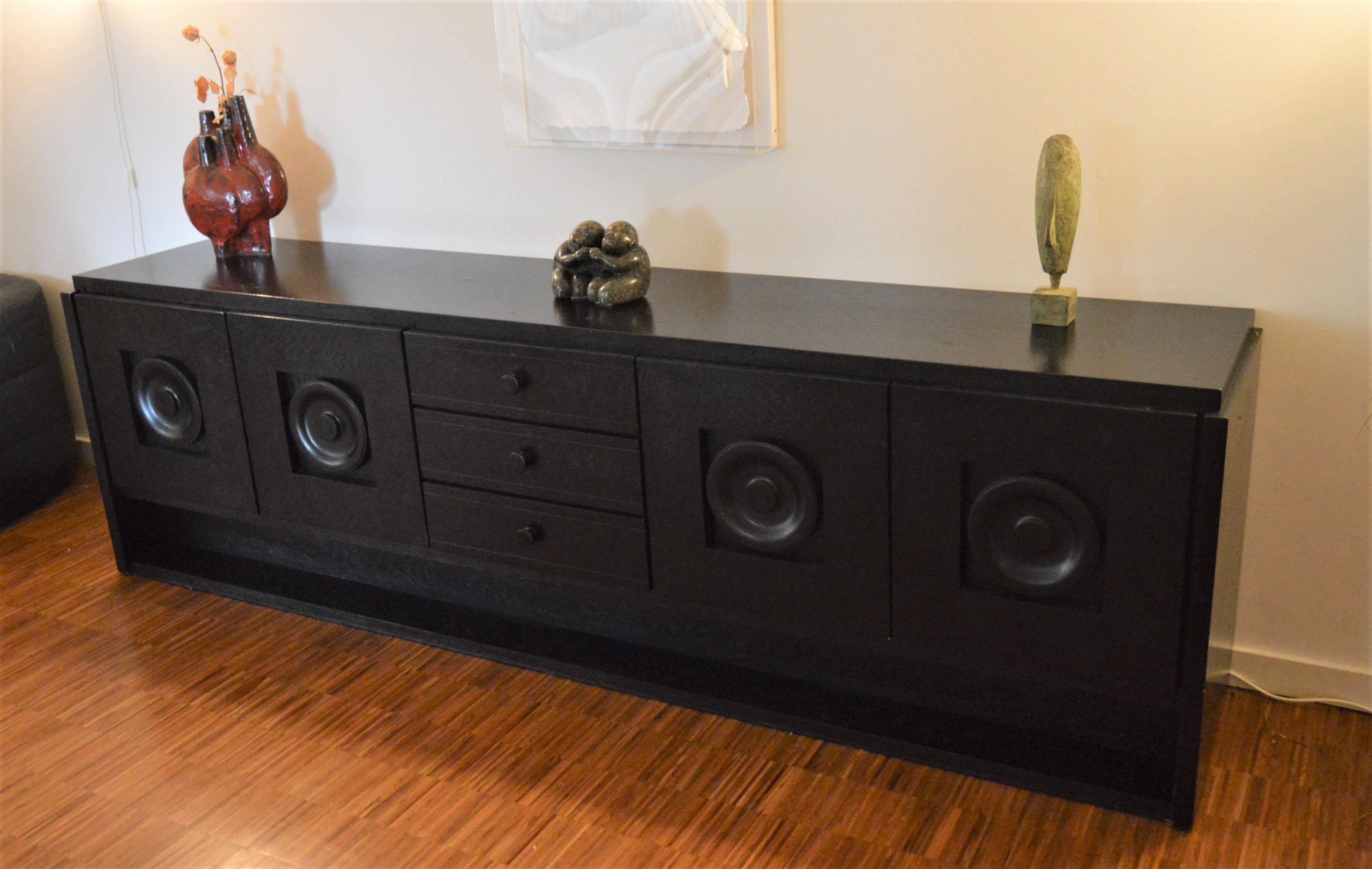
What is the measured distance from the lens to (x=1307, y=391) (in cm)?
183

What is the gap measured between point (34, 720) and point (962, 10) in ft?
6.36

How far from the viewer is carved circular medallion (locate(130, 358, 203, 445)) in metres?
2.38

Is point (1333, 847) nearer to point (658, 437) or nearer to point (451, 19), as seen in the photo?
point (658, 437)

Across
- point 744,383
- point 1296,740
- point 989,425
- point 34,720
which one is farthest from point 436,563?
point 1296,740

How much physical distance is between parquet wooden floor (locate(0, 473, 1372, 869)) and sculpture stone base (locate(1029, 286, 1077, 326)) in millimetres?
689

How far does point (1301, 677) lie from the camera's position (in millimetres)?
1986

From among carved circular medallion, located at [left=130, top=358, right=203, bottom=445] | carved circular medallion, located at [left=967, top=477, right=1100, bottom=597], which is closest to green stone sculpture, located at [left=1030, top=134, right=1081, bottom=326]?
carved circular medallion, located at [left=967, top=477, right=1100, bottom=597]

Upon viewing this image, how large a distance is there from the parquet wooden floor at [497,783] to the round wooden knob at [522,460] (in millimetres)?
411

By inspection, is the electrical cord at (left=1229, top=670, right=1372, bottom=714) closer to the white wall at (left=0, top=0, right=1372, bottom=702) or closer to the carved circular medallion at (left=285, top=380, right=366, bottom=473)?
the white wall at (left=0, top=0, right=1372, bottom=702)

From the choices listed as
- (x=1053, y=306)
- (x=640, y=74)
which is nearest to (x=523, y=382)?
(x=640, y=74)

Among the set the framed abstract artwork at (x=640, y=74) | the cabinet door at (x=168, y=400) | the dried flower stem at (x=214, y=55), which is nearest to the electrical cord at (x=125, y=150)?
the dried flower stem at (x=214, y=55)

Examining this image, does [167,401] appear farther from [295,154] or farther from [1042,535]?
[1042,535]

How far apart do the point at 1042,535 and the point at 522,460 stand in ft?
2.74

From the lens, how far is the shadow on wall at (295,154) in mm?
2570
